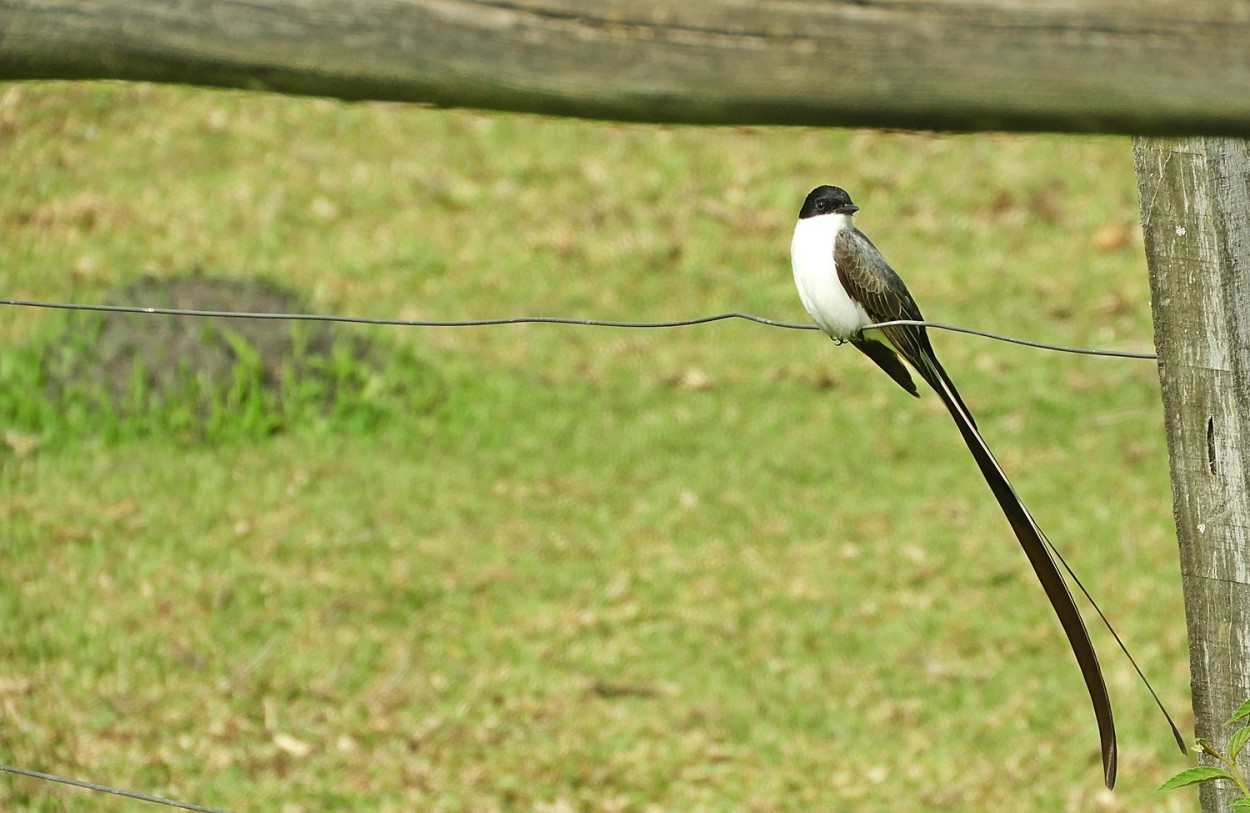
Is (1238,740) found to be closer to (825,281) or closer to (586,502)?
(825,281)

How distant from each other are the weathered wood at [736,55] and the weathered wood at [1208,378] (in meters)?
0.86

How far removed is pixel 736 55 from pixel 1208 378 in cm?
124

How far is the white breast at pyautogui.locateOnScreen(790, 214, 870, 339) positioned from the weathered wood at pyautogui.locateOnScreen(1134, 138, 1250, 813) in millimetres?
1543

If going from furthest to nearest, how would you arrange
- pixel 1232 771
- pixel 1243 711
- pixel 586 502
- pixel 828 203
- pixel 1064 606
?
1. pixel 586 502
2. pixel 828 203
3. pixel 1064 606
4. pixel 1232 771
5. pixel 1243 711

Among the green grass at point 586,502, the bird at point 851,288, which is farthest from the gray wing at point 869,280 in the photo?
the green grass at point 586,502

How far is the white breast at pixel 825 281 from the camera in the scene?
3855 millimetres

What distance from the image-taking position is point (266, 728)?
5.32 metres

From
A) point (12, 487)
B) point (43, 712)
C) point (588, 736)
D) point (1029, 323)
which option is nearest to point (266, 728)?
point (43, 712)

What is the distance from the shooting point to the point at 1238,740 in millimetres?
2201

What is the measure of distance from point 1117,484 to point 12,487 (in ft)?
18.9

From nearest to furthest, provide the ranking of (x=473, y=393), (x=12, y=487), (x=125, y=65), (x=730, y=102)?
(x=730, y=102) → (x=125, y=65) → (x=12, y=487) → (x=473, y=393)

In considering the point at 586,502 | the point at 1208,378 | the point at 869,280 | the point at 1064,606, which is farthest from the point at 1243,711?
the point at 586,502

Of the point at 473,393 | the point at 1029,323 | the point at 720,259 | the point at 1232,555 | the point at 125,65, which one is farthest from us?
the point at 720,259

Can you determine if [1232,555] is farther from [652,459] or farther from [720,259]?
[720,259]
